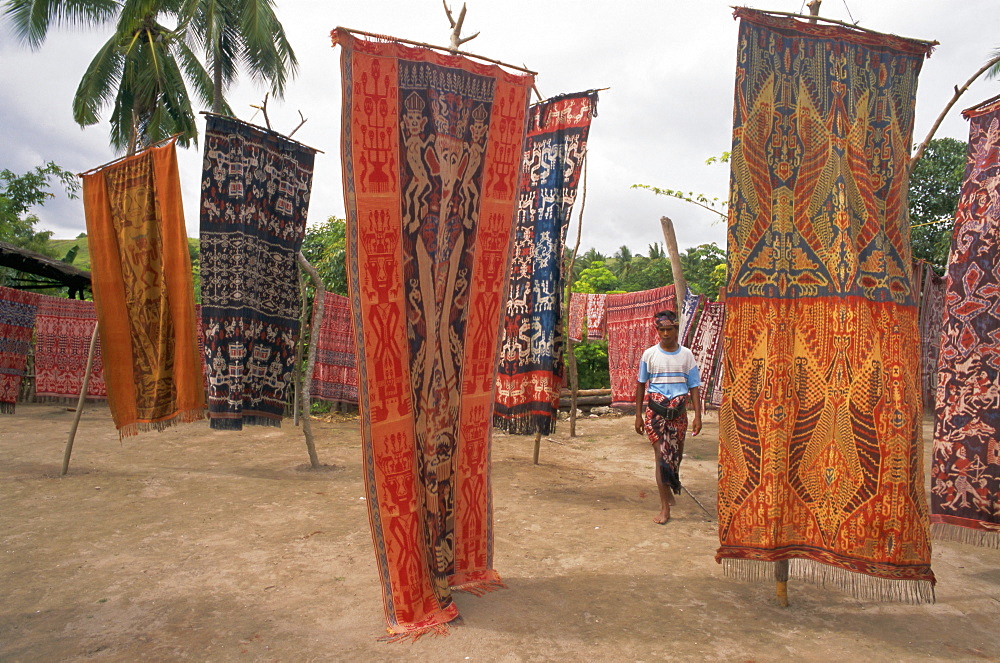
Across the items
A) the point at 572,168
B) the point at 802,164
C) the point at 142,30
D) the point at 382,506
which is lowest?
the point at 382,506

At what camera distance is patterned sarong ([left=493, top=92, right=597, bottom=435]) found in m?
5.17

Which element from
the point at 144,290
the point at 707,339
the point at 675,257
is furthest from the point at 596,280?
the point at 144,290

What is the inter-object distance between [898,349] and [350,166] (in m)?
2.80

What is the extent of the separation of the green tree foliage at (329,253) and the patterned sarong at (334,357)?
0.72 meters

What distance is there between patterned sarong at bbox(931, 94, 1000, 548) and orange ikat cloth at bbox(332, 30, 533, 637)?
104 inches

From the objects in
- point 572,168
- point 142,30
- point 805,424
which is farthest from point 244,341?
point 142,30

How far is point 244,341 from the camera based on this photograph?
4863mm

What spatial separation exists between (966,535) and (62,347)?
13.1 meters

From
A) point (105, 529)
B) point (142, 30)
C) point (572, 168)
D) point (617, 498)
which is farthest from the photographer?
point (142, 30)

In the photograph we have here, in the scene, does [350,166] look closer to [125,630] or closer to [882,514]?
[125,630]

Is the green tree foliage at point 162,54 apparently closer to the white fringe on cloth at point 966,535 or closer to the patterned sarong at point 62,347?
the patterned sarong at point 62,347

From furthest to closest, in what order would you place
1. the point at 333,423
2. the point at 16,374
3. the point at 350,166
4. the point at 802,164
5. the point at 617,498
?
the point at 333,423 → the point at 16,374 → the point at 617,498 → the point at 802,164 → the point at 350,166

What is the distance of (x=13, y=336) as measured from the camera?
362 inches

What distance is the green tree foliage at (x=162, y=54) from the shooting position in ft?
47.4
